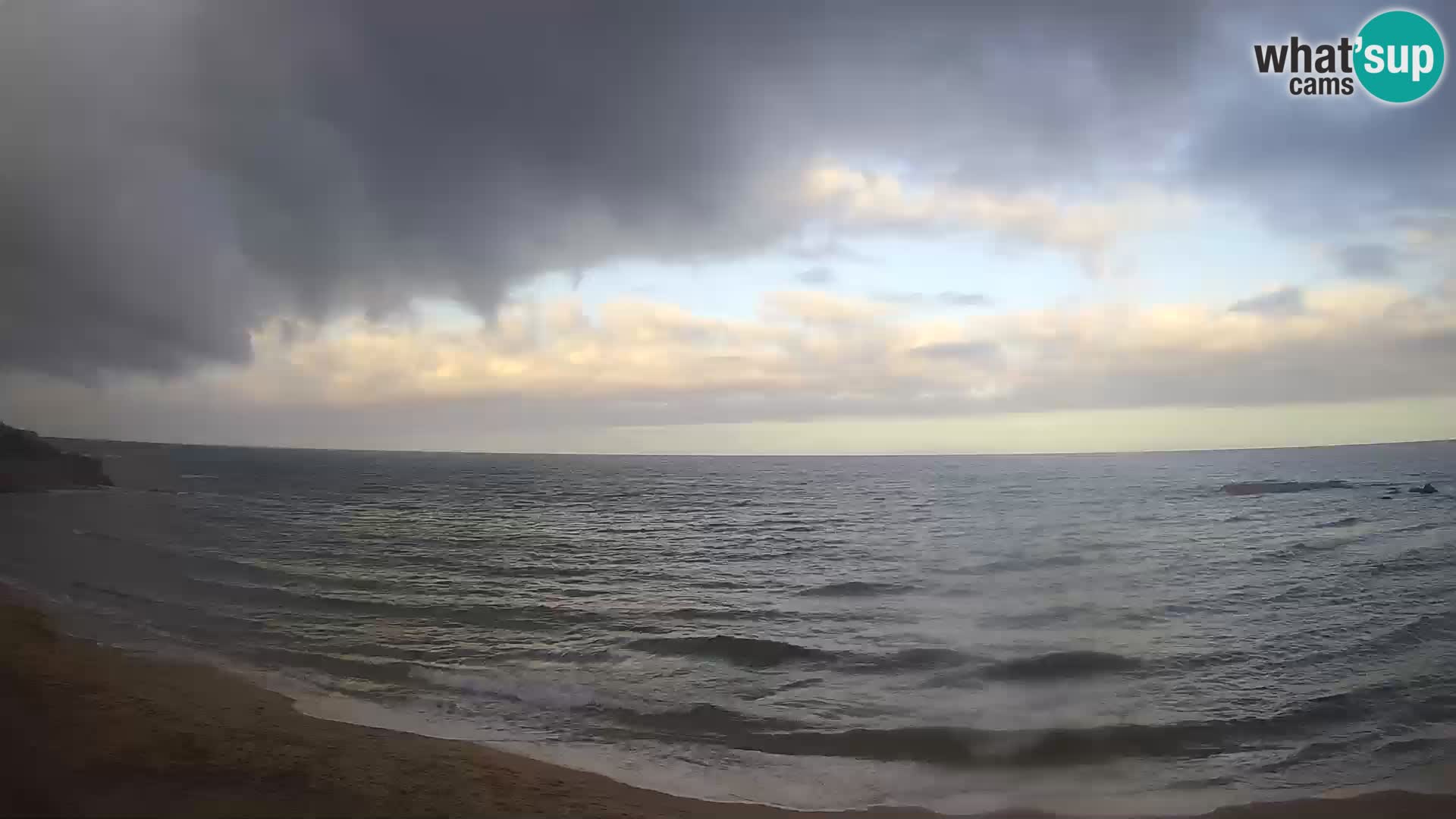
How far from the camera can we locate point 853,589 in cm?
2938

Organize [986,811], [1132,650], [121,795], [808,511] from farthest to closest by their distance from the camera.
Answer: [808,511] → [1132,650] → [986,811] → [121,795]

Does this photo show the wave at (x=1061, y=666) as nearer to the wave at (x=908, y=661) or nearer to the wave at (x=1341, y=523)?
the wave at (x=908, y=661)

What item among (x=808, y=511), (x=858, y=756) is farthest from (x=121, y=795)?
(x=808, y=511)

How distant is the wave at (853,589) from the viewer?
2833 cm

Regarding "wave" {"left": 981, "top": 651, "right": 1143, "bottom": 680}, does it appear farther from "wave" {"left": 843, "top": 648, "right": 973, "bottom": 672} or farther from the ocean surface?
"wave" {"left": 843, "top": 648, "right": 973, "bottom": 672}

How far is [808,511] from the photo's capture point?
6888 cm

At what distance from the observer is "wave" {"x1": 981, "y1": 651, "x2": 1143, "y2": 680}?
17.9 metres

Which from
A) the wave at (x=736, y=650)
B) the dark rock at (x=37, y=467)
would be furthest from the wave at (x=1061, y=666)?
the dark rock at (x=37, y=467)

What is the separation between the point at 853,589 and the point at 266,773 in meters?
23.1

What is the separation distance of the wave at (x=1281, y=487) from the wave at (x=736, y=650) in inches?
3256

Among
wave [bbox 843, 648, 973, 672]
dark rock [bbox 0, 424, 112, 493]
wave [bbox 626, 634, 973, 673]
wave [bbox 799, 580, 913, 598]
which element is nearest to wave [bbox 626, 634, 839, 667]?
wave [bbox 626, 634, 973, 673]

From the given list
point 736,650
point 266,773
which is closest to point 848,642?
point 736,650

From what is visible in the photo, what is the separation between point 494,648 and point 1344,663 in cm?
2353

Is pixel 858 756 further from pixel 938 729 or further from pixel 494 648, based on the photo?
pixel 494 648
